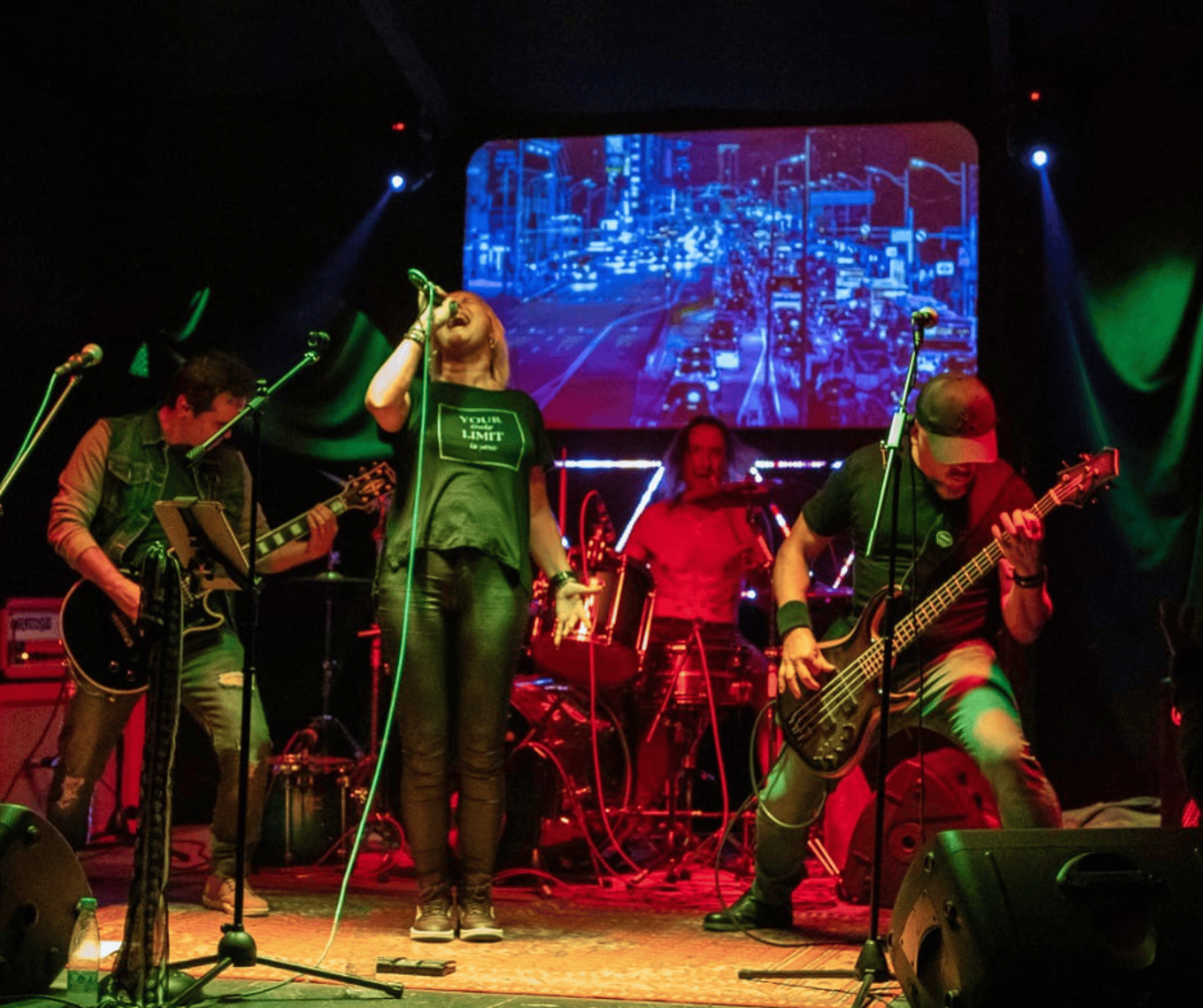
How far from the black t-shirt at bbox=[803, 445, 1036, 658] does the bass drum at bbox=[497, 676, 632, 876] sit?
1.96m

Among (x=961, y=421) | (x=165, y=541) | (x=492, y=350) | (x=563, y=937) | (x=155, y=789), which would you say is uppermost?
(x=492, y=350)

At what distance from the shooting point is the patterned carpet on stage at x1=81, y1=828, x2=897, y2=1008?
13.5 feet

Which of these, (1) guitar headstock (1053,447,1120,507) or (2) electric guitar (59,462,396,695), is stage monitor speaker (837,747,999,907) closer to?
(1) guitar headstock (1053,447,1120,507)

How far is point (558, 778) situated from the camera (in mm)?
6375

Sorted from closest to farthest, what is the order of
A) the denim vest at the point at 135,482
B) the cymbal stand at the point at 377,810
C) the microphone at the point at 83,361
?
the microphone at the point at 83,361 < the denim vest at the point at 135,482 < the cymbal stand at the point at 377,810

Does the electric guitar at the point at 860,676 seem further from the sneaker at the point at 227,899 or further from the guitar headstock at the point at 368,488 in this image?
the sneaker at the point at 227,899

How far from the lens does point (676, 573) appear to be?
7.27m

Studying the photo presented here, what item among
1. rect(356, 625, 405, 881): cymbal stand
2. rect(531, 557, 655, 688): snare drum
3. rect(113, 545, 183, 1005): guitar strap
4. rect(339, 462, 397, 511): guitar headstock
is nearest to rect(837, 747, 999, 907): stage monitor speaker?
rect(531, 557, 655, 688): snare drum

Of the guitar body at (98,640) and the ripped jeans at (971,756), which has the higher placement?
the guitar body at (98,640)

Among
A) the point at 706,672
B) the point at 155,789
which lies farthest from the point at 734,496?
the point at 155,789

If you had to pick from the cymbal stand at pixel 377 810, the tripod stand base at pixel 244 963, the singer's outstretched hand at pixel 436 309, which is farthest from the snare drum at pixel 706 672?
the tripod stand base at pixel 244 963

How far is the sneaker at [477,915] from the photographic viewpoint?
4707 mm

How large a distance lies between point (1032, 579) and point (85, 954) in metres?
2.95

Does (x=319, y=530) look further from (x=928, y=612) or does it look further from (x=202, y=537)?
(x=928, y=612)
